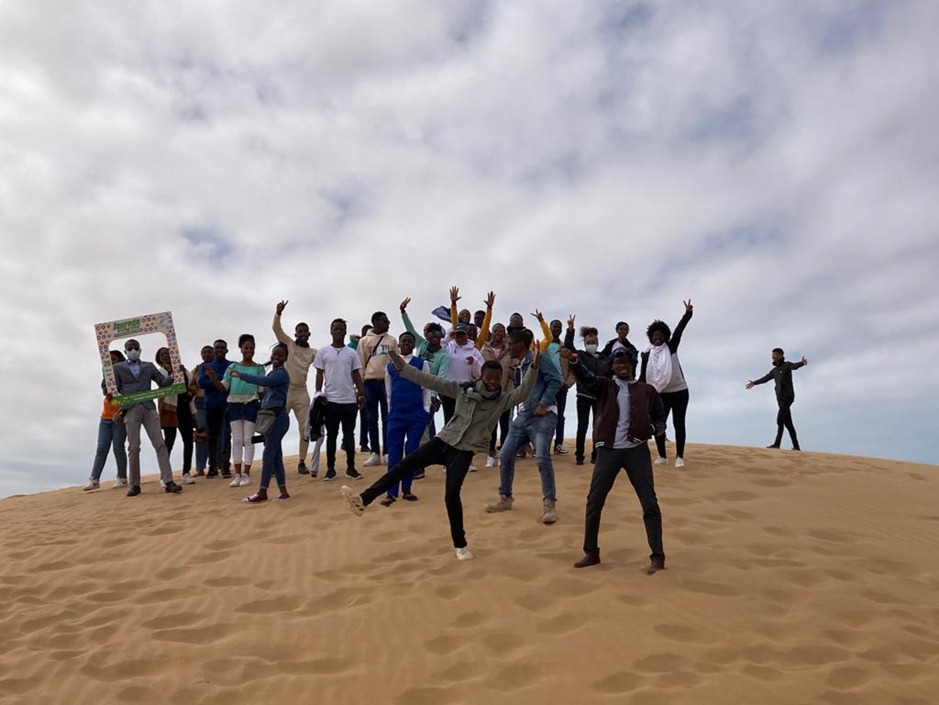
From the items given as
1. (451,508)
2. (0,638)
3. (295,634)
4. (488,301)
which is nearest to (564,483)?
(488,301)

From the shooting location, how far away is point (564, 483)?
29.9ft

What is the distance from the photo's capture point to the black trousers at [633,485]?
18.7 feet

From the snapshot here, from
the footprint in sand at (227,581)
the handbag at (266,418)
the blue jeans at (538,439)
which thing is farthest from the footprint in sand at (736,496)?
the handbag at (266,418)

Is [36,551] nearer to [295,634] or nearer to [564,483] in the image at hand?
[295,634]

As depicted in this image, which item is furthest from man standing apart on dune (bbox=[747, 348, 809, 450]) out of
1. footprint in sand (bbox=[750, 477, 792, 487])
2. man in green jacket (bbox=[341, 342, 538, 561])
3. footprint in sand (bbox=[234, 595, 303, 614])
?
footprint in sand (bbox=[234, 595, 303, 614])

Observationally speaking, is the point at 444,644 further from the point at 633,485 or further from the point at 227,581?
the point at 227,581

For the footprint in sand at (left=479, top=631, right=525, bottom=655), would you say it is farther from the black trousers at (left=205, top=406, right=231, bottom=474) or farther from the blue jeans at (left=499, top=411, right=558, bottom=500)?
the black trousers at (left=205, top=406, right=231, bottom=474)

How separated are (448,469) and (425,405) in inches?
155

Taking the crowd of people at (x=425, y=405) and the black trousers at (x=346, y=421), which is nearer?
the crowd of people at (x=425, y=405)

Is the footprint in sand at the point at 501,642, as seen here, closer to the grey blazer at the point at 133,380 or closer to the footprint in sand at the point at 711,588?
the footprint in sand at the point at 711,588

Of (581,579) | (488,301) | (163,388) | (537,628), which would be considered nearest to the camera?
(537,628)

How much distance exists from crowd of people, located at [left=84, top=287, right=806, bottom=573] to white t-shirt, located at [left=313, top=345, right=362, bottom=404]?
16mm

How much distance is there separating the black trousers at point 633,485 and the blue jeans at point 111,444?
8.40 meters

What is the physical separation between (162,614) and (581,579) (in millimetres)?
3459
